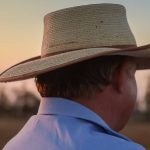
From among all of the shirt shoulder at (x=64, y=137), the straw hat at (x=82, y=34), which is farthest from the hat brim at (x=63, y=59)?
the shirt shoulder at (x=64, y=137)

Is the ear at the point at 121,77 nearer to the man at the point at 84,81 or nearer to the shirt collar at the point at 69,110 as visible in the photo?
the man at the point at 84,81

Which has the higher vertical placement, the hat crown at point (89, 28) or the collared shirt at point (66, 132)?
the hat crown at point (89, 28)

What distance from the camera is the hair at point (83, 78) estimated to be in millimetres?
1537

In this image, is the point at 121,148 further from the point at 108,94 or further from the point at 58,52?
the point at 58,52

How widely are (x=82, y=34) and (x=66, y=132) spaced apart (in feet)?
1.27

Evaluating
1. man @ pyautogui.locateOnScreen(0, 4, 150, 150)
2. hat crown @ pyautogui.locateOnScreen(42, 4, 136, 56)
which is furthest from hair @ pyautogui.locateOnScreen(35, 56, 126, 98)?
hat crown @ pyautogui.locateOnScreen(42, 4, 136, 56)


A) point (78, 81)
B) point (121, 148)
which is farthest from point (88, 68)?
point (121, 148)

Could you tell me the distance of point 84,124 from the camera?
146 cm

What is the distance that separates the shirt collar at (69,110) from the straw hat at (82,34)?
0.13 meters

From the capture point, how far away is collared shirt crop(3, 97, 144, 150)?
4.55 feet

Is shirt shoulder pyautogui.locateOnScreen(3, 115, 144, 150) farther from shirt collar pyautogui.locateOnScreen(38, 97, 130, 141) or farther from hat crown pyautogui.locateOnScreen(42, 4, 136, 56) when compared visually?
hat crown pyautogui.locateOnScreen(42, 4, 136, 56)

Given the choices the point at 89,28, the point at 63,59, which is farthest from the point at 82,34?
the point at 63,59

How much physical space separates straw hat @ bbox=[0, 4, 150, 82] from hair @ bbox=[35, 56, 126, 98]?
0.08 meters

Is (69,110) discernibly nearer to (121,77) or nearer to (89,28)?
(121,77)
